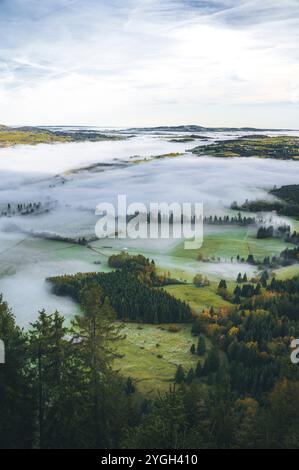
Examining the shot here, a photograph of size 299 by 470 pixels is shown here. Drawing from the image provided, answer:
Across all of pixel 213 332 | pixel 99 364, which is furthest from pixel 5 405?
pixel 213 332

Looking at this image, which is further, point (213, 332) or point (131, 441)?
point (213, 332)

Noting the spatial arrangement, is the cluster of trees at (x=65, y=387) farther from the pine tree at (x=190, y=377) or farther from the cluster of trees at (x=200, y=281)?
the cluster of trees at (x=200, y=281)

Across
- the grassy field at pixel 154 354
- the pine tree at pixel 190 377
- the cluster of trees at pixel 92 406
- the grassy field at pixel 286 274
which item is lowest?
the grassy field at pixel 154 354

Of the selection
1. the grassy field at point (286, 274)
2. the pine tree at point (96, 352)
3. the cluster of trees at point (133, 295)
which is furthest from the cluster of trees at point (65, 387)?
the grassy field at point (286, 274)

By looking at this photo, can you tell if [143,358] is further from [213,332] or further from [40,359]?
[40,359]

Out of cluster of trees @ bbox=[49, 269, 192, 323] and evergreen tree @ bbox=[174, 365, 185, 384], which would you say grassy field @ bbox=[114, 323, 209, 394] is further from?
cluster of trees @ bbox=[49, 269, 192, 323]
